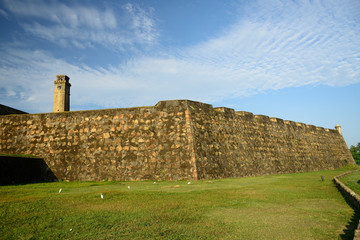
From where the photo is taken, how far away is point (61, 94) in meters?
28.1

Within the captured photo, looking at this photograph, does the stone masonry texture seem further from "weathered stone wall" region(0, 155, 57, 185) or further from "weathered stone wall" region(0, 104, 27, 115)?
"weathered stone wall" region(0, 104, 27, 115)

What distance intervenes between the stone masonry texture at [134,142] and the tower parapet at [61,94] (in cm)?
1429

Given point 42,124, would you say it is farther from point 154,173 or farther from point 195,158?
point 195,158

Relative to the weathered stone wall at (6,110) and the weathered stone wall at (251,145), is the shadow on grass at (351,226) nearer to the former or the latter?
the weathered stone wall at (251,145)

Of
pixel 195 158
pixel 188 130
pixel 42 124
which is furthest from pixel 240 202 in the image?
pixel 42 124

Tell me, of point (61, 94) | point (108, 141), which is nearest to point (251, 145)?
point (108, 141)

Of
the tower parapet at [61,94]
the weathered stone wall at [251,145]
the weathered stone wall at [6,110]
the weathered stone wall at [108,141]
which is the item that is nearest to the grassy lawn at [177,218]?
the weathered stone wall at [108,141]

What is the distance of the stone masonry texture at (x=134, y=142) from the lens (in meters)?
12.1

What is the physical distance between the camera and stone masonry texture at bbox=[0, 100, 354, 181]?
12086 millimetres

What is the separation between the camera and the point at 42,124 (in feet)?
44.7

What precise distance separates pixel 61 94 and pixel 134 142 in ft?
65.5

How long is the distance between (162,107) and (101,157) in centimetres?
427

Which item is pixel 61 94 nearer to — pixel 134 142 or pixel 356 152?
pixel 134 142

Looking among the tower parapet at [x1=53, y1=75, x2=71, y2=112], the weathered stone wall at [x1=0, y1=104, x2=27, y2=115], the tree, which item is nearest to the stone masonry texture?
the weathered stone wall at [x1=0, y1=104, x2=27, y2=115]
